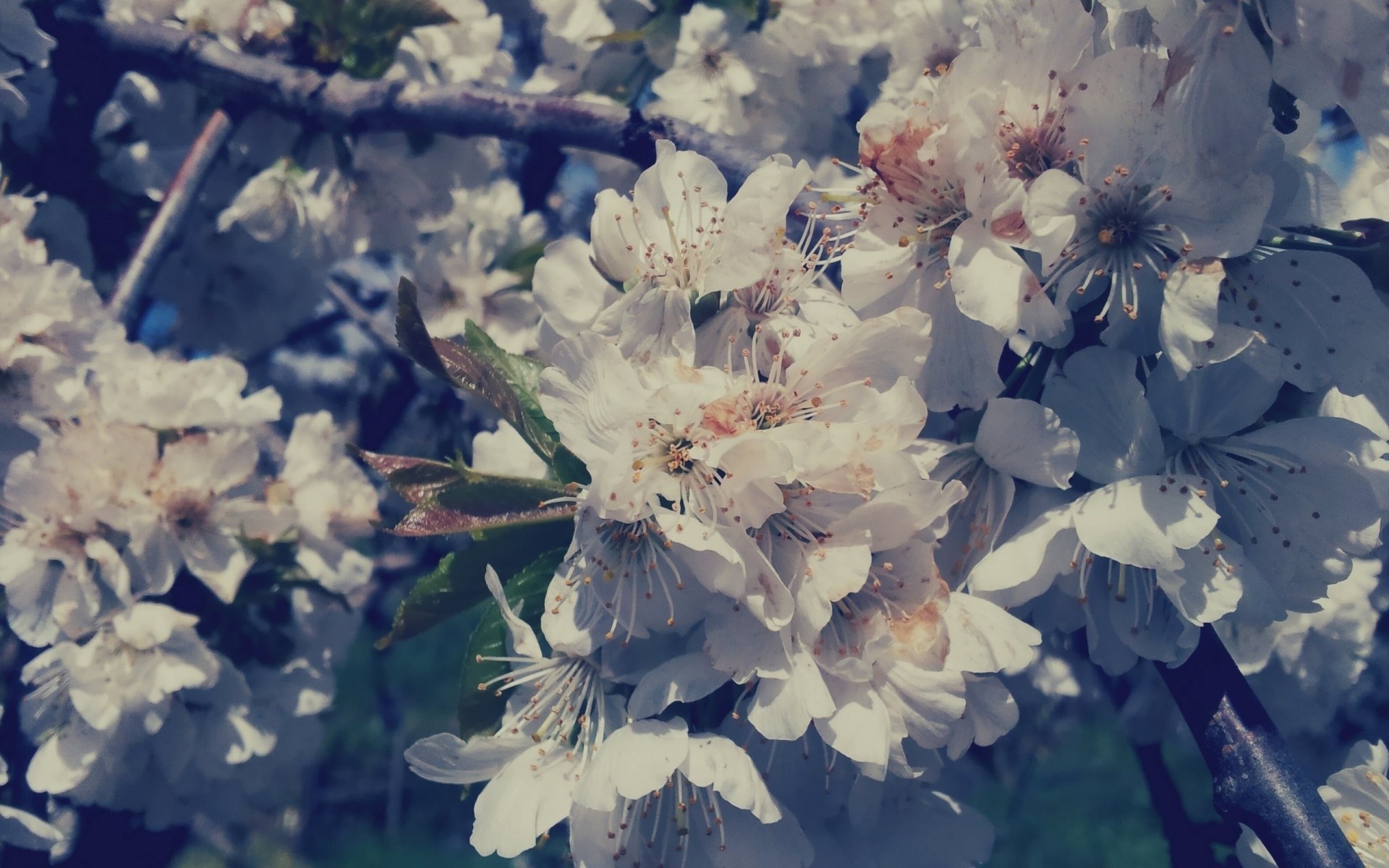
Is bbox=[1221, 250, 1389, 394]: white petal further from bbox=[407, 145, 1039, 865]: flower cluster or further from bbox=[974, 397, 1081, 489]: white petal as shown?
bbox=[407, 145, 1039, 865]: flower cluster

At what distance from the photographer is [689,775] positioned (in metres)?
1.00

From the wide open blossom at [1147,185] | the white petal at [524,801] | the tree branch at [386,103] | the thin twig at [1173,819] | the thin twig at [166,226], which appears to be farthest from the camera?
the thin twig at [166,226]

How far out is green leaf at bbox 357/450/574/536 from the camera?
1.08 m

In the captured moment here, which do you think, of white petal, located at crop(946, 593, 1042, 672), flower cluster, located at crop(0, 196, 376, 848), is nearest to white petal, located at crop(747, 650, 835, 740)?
white petal, located at crop(946, 593, 1042, 672)

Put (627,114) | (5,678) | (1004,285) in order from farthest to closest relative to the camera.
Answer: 1. (5,678)
2. (627,114)
3. (1004,285)

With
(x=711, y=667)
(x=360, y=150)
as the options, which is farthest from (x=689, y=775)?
(x=360, y=150)

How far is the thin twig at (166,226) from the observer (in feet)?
6.13

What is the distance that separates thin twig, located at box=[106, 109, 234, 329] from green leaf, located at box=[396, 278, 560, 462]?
1052 millimetres

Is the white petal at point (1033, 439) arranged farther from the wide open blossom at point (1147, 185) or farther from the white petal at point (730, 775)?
the white petal at point (730, 775)

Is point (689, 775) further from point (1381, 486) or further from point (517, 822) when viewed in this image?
point (1381, 486)

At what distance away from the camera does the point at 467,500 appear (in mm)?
1094

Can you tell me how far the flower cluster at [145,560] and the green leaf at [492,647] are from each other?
733mm

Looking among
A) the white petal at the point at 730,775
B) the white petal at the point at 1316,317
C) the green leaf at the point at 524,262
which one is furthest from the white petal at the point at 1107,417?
the green leaf at the point at 524,262

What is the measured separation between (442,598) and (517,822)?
285mm
